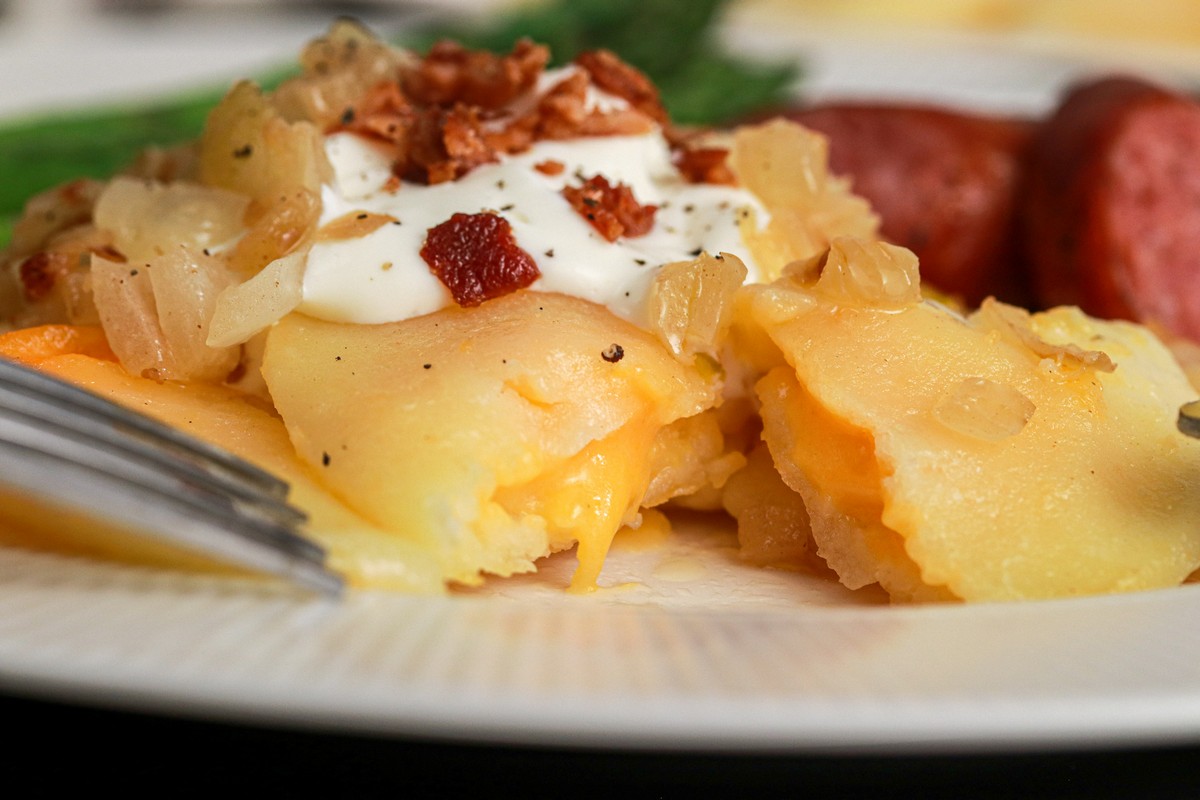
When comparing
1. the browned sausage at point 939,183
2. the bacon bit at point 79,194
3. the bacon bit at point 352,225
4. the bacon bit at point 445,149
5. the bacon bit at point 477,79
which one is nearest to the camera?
the bacon bit at point 352,225

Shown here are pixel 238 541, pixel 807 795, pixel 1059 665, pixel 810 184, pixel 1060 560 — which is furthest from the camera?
pixel 810 184

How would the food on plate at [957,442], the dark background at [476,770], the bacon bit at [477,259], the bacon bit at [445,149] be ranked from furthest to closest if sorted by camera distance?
the bacon bit at [445,149], the bacon bit at [477,259], the food on plate at [957,442], the dark background at [476,770]

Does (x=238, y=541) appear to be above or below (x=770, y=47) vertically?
above

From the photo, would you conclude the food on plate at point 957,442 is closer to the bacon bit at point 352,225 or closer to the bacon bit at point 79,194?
the bacon bit at point 352,225

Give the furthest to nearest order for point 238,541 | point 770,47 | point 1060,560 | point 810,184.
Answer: point 770,47 → point 810,184 → point 1060,560 → point 238,541

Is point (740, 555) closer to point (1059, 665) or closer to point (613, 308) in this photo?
point (613, 308)

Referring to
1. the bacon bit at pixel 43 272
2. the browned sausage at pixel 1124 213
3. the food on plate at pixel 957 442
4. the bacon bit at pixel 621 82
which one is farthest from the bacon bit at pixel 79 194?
the browned sausage at pixel 1124 213

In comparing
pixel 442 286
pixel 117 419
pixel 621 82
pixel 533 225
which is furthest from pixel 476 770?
pixel 621 82

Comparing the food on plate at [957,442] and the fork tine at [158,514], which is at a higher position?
the fork tine at [158,514]

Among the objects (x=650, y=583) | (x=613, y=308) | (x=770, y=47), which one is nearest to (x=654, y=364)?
(x=613, y=308)
